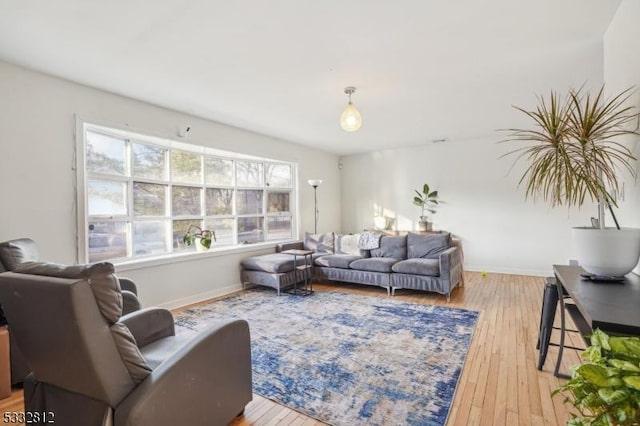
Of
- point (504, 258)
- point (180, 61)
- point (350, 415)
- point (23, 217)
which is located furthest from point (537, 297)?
point (23, 217)

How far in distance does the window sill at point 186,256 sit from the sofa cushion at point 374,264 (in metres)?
1.52

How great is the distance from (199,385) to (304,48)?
2.41 meters

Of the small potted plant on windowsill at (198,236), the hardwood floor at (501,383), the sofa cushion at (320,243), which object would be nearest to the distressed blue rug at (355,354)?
the hardwood floor at (501,383)

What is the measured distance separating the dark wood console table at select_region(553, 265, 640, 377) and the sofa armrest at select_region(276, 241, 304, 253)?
414 cm

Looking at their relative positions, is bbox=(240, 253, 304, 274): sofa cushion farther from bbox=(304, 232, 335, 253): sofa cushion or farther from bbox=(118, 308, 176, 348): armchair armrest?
bbox=(118, 308, 176, 348): armchair armrest

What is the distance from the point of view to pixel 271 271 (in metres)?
4.58

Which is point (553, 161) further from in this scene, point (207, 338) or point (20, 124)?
point (20, 124)

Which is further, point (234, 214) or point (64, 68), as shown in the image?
point (234, 214)

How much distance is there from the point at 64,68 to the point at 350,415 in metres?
3.69

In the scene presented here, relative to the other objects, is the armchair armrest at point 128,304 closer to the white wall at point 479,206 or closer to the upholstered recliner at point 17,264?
the upholstered recliner at point 17,264

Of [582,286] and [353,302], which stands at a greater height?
[582,286]

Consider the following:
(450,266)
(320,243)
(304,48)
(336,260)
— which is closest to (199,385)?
(304,48)

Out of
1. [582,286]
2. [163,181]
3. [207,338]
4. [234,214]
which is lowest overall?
[207,338]

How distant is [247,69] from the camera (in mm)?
2900
